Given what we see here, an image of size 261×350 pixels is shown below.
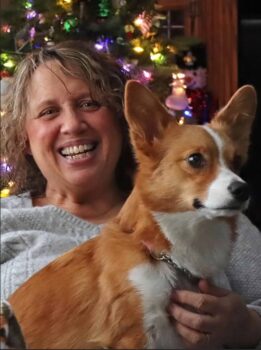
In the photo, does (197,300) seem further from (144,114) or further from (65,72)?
(65,72)

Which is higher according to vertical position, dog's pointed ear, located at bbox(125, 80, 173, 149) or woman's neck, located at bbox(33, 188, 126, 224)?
dog's pointed ear, located at bbox(125, 80, 173, 149)

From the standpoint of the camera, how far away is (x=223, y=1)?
21.4 inches

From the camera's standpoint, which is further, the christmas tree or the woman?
the christmas tree

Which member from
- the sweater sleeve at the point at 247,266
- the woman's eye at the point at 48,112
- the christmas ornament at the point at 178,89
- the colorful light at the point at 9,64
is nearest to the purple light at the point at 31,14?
the colorful light at the point at 9,64

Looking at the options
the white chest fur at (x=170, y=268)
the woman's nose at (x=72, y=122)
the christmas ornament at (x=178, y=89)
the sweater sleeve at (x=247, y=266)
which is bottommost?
the sweater sleeve at (x=247, y=266)

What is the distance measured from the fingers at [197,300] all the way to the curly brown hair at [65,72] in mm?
119

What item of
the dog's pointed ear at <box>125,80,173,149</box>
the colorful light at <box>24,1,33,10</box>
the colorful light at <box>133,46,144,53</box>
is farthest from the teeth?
the colorful light at <box>133,46,144,53</box>

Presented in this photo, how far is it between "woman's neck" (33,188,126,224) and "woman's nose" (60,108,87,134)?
0.07 metres

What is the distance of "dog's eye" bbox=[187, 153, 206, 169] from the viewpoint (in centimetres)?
41

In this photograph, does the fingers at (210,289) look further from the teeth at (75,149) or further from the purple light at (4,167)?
the purple light at (4,167)

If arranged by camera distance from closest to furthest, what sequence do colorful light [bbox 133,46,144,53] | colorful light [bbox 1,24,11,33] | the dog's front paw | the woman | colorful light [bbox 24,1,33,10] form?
the dog's front paw, the woman, colorful light [bbox 24,1,33,10], colorful light [bbox 1,24,11,33], colorful light [bbox 133,46,144,53]

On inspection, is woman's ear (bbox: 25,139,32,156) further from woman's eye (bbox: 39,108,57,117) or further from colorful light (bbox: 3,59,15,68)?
A: colorful light (bbox: 3,59,15,68)

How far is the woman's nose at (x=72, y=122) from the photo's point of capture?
1.69ft

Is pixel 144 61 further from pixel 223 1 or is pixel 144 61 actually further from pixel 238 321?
pixel 238 321
